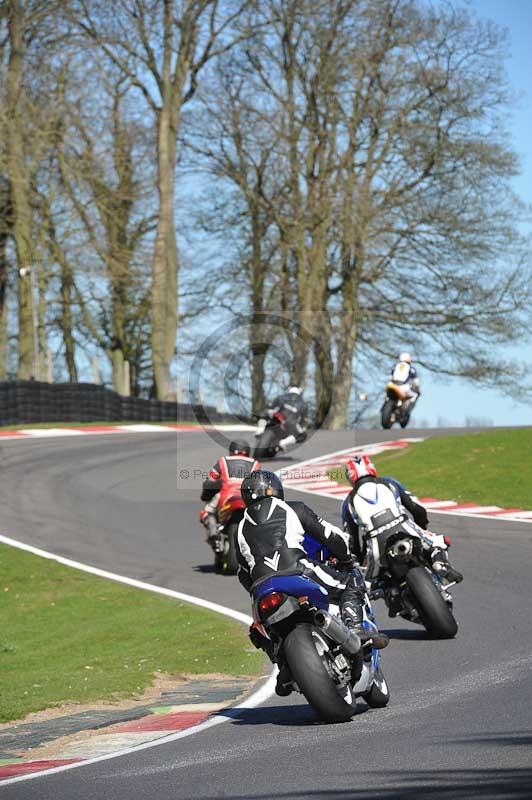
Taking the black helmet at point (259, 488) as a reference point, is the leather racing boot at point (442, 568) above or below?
below

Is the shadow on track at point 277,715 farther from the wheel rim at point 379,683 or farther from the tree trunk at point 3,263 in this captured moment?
the tree trunk at point 3,263

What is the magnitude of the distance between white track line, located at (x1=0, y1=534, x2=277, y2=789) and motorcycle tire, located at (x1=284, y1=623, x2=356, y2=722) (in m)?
0.74

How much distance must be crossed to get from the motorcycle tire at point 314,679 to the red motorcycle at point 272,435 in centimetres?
1657

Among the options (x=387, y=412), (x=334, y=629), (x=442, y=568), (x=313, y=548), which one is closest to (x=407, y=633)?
(x=442, y=568)

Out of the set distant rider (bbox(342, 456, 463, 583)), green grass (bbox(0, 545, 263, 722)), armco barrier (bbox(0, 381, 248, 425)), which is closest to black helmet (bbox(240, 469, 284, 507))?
green grass (bbox(0, 545, 263, 722))

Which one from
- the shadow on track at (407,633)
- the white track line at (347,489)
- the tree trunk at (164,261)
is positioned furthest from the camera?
the tree trunk at (164,261)

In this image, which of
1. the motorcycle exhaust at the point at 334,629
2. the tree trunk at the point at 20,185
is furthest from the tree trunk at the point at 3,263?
the motorcycle exhaust at the point at 334,629

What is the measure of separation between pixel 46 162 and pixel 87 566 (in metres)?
28.0

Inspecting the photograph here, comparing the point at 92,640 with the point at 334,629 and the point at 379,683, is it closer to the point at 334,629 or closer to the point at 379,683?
the point at 379,683

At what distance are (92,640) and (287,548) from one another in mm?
5275

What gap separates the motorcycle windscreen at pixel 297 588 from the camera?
830 cm

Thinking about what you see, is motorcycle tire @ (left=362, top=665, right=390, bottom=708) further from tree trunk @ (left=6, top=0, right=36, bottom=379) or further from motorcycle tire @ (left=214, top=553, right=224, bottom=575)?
tree trunk @ (left=6, top=0, right=36, bottom=379)

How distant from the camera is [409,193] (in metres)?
45.1

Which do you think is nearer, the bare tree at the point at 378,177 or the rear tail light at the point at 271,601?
the rear tail light at the point at 271,601
